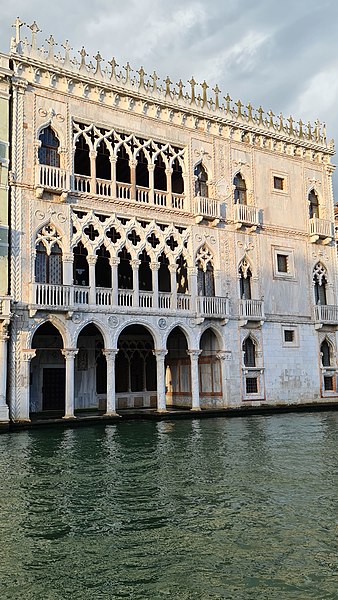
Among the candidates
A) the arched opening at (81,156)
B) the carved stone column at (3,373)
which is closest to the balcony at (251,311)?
the arched opening at (81,156)

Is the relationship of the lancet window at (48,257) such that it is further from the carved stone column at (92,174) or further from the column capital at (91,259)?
the carved stone column at (92,174)

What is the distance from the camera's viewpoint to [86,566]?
4.84m

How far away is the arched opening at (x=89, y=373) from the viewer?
21359 millimetres

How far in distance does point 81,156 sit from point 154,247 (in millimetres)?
4266

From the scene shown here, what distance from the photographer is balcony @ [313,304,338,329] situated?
2416 centimetres

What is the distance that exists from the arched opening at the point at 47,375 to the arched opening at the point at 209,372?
5.41 m

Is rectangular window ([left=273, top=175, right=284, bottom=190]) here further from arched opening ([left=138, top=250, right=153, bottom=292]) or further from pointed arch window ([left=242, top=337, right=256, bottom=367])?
pointed arch window ([left=242, top=337, right=256, bottom=367])

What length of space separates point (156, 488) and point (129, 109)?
15563 millimetres

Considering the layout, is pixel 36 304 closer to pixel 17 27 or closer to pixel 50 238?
pixel 50 238

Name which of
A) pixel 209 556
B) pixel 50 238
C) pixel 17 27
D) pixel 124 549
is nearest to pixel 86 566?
pixel 124 549

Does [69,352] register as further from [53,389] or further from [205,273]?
[205,273]

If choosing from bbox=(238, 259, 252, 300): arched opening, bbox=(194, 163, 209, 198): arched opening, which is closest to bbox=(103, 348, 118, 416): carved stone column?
bbox=(238, 259, 252, 300): arched opening

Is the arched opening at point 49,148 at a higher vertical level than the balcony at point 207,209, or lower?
higher

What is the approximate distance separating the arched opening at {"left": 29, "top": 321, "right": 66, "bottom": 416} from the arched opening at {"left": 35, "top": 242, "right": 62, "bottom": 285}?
2858 mm
